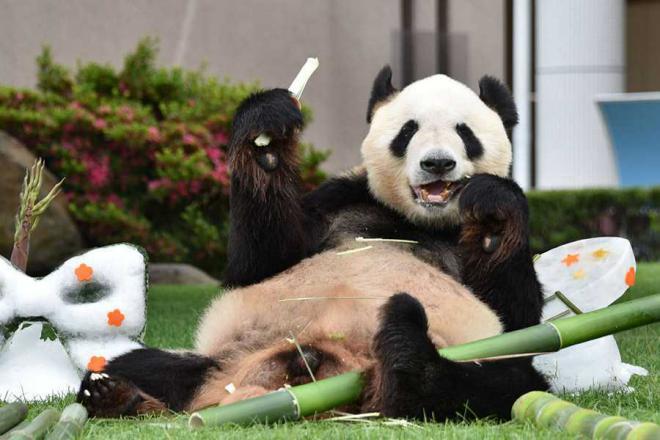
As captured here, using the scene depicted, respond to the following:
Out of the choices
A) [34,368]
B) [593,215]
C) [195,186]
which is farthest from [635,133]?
[34,368]

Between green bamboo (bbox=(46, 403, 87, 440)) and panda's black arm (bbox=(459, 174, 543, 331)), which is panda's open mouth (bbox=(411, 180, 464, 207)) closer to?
panda's black arm (bbox=(459, 174, 543, 331))

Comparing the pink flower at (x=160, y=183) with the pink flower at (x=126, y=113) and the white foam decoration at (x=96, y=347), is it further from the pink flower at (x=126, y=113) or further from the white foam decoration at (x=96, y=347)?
the white foam decoration at (x=96, y=347)

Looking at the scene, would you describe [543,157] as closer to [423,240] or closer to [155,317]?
[155,317]

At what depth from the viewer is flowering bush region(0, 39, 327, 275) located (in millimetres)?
7910

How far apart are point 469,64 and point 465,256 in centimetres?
836

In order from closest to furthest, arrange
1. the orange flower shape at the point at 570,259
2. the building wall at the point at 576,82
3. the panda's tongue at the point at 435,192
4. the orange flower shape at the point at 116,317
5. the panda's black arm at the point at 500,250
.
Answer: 1. the panda's black arm at the point at 500,250
2. the panda's tongue at the point at 435,192
3. the orange flower shape at the point at 116,317
4. the orange flower shape at the point at 570,259
5. the building wall at the point at 576,82

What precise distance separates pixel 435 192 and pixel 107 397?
0.96 m

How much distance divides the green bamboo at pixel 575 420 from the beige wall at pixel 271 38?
6.81 metres

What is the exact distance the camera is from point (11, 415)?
2428 millimetres

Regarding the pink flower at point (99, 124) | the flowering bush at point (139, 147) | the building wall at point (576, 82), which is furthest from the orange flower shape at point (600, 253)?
the building wall at point (576, 82)

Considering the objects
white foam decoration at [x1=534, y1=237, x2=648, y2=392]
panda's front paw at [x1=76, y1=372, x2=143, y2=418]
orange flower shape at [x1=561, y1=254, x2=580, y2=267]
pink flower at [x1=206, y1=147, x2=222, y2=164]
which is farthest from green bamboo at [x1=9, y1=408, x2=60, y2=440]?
pink flower at [x1=206, y1=147, x2=222, y2=164]

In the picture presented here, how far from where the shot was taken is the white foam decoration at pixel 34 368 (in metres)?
3.06

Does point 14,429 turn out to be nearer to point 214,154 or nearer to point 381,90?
point 381,90

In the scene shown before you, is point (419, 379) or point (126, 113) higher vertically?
point (126, 113)
